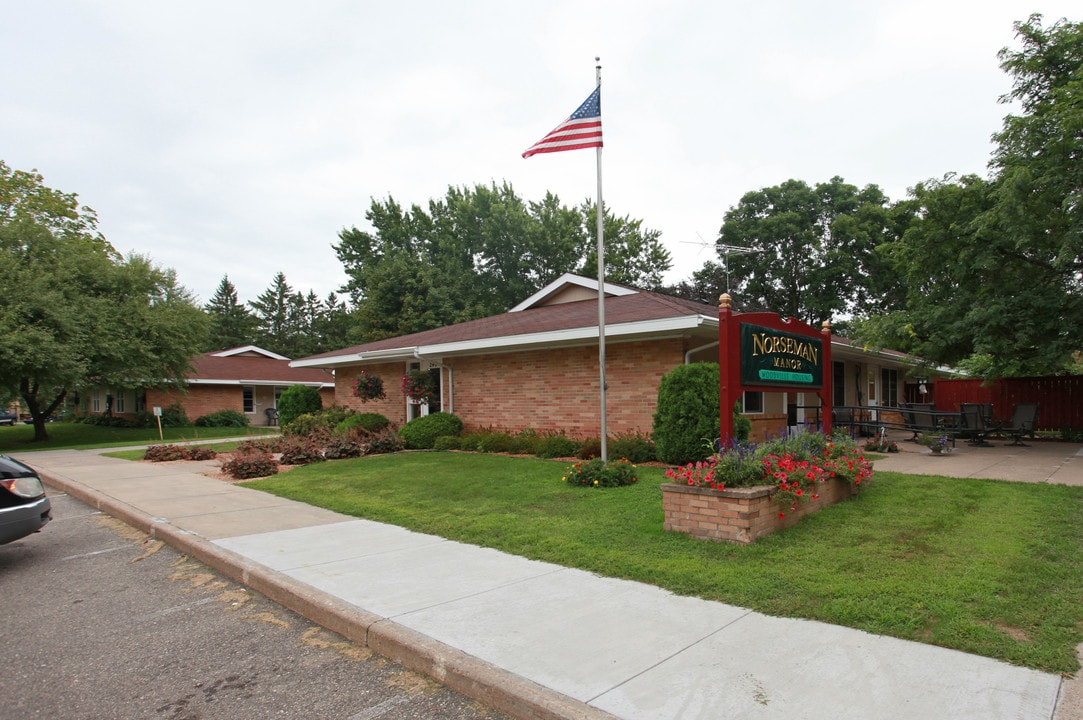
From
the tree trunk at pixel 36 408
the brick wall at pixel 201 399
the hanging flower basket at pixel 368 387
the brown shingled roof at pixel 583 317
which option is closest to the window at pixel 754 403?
the brown shingled roof at pixel 583 317

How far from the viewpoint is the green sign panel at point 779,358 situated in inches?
274

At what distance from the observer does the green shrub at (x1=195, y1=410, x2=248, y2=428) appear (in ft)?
102

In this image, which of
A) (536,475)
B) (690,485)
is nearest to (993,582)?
(690,485)

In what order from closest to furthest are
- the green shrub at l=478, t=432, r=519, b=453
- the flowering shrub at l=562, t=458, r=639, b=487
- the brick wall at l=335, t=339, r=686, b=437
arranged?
the flowering shrub at l=562, t=458, r=639, b=487
the brick wall at l=335, t=339, r=686, b=437
the green shrub at l=478, t=432, r=519, b=453

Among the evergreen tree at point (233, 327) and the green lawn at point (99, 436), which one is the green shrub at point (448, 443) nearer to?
the green lawn at point (99, 436)

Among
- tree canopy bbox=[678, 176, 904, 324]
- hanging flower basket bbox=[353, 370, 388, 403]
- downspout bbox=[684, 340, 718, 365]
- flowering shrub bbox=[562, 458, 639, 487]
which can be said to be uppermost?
tree canopy bbox=[678, 176, 904, 324]

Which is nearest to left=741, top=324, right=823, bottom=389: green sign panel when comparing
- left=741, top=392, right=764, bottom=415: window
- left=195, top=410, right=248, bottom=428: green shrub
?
left=741, top=392, right=764, bottom=415: window

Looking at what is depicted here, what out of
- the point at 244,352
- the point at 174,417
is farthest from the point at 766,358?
the point at 244,352

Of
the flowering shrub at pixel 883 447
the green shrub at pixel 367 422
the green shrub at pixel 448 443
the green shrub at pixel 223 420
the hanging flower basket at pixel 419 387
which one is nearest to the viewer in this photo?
the flowering shrub at pixel 883 447

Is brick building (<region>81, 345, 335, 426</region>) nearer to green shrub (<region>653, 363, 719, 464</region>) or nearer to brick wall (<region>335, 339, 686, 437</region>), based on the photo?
brick wall (<region>335, 339, 686, 437</region>)

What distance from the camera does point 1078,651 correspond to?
3350 millimetres

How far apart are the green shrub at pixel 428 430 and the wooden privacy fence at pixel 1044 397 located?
14.0 meters

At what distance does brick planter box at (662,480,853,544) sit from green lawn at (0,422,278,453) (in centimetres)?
2213

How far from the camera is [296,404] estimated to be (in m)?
20.8
